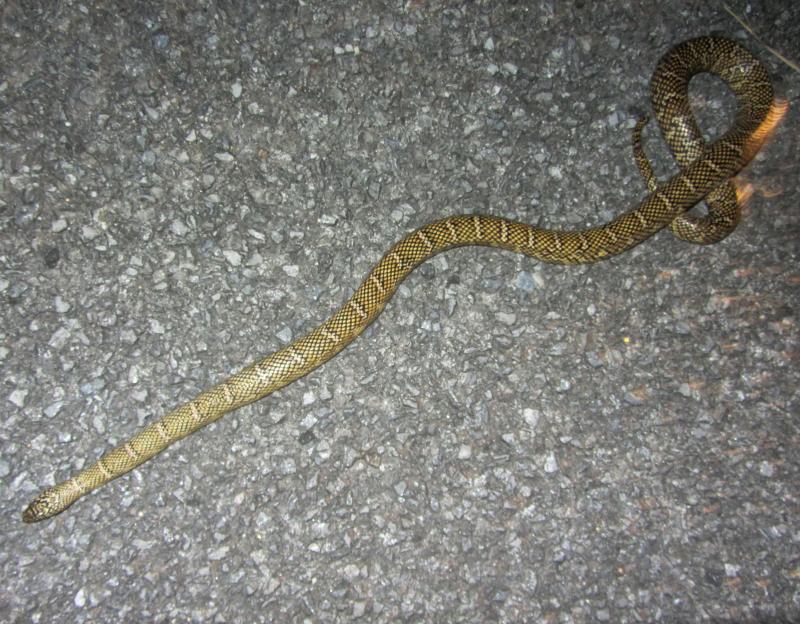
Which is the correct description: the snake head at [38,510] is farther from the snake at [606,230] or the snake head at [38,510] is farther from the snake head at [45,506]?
the snake at [606,230]

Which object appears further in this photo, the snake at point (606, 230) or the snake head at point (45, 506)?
the snake at point (606, 230)

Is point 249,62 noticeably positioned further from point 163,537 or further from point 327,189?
point 163,537

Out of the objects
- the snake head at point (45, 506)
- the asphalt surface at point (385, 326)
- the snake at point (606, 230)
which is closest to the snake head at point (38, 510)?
the snake head at point (45, 506)

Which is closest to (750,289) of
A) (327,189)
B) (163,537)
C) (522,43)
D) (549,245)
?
(549,245)

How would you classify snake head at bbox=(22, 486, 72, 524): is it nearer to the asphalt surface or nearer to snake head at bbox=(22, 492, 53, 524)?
snake head at bbox=(22, 492, 53, 524)

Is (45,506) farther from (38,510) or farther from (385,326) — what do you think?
(385,326)

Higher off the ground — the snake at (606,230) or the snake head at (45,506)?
the snake at (606,230)

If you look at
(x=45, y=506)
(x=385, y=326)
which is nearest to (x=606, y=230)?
(x=385, y=326)

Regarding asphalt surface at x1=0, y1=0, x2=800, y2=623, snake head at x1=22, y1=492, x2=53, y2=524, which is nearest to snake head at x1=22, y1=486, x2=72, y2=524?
snake head at x1=22, y1=492, x2=53, y2=524
